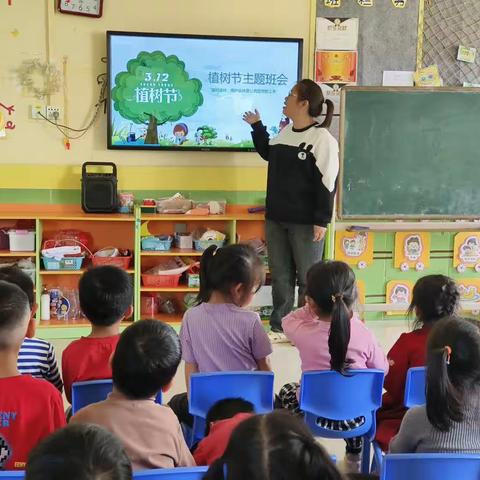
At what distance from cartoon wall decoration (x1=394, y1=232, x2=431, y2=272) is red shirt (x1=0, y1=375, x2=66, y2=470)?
358 centimetres

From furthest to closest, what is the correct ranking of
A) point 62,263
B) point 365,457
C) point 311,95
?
point 62,263 < point 311,95 < point 365,457

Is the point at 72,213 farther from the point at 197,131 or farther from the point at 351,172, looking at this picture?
the point at 351,172

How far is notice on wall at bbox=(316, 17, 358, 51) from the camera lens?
4.73 metres

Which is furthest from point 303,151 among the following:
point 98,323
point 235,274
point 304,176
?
point 98,323

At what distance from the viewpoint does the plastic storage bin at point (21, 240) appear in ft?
14.7

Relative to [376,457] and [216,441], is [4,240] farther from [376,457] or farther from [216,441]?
[216,441]

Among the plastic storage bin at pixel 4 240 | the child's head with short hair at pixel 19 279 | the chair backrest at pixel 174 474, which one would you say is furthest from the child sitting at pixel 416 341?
the plastic storage bin at pixel 4 240

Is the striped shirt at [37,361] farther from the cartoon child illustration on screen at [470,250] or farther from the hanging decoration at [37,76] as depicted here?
the cartoon child illustration on screen at [470,250]

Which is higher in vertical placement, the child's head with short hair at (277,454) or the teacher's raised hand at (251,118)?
the teacher's raised hand at (251,118)

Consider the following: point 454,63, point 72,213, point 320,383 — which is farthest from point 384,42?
→ point 320,383

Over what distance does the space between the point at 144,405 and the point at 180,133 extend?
3.26 m

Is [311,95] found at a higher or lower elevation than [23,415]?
higher

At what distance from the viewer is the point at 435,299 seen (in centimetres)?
236

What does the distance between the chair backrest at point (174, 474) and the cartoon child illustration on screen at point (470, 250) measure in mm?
3969
